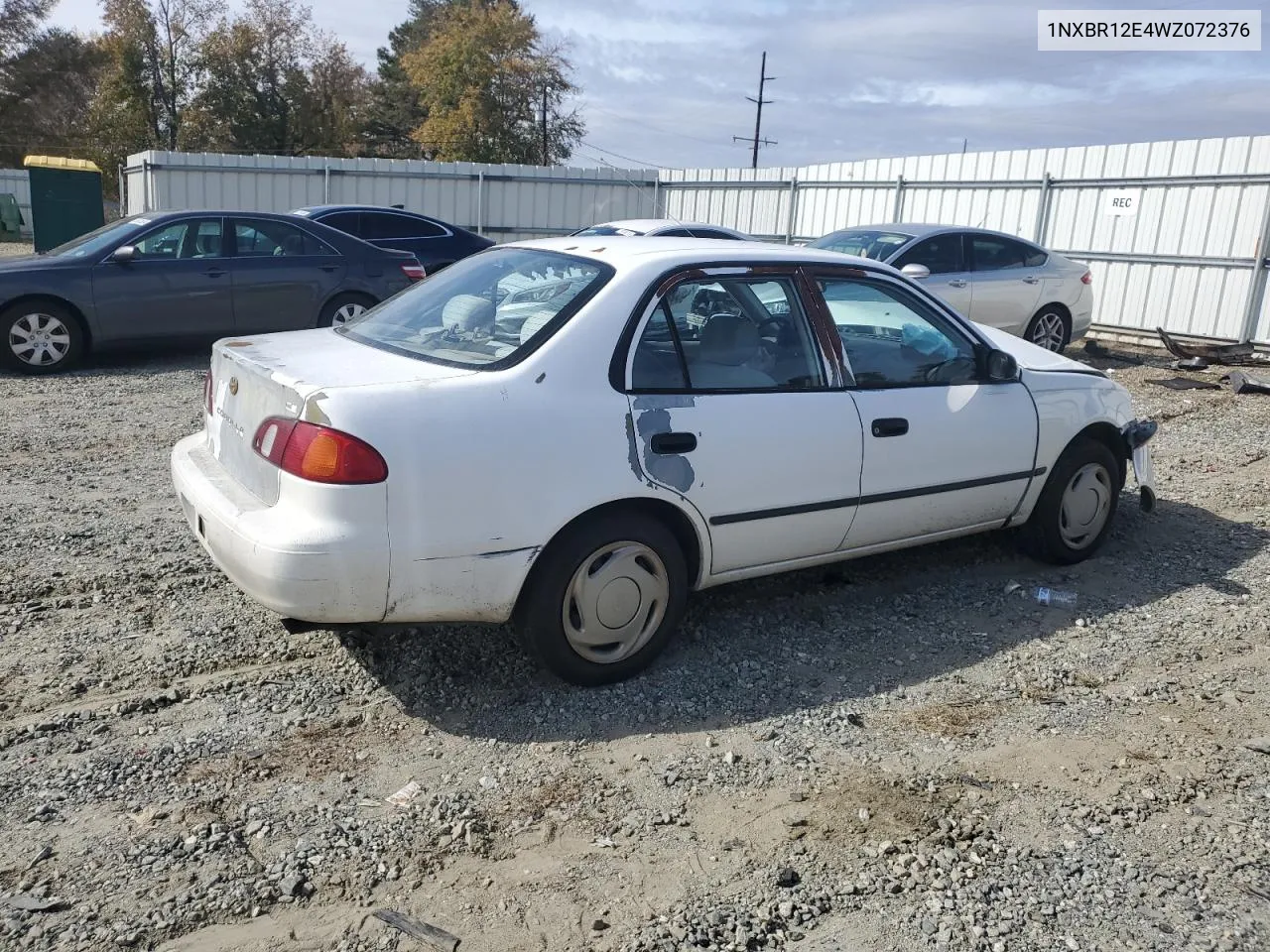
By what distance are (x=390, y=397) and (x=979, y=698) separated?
2404 mm

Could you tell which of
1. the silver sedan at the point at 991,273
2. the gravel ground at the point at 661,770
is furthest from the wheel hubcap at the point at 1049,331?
the gravel ground at the point at 661,770

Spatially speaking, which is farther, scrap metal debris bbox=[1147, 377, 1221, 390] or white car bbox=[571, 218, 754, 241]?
white car bbox=[571, 218, 754, 241]

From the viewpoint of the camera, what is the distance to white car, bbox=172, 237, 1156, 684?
3.31 metres

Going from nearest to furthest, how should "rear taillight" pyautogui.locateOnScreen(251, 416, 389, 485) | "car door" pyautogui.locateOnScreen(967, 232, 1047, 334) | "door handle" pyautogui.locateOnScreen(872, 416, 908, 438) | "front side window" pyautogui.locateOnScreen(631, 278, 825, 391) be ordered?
"rear taillight" pyautogui.locateOnScreen(251, 416, 389, 485) < "front side window" pyautogui.locateOnScreen(631, 278, 825, 391) < "door handle" pyautogui.locateOnScreen(872, 416, 908, 438) < "car door" pyautogui.locateOnScreen(967, 232, 1047, 334)

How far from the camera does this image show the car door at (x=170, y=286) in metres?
9.35

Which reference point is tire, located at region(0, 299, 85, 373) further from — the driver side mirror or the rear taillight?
the driver side mirror

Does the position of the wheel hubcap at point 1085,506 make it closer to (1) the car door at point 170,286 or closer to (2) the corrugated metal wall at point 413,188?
(1) the car door at point 170,286

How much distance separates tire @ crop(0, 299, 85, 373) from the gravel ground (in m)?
4.73

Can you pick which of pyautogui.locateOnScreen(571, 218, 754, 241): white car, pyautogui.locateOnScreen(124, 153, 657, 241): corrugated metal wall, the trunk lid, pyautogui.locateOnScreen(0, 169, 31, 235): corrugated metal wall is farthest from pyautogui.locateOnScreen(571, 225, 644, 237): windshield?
pyautogui.locateOnScreen(0, 169, 31, 235): corrugated metal wall

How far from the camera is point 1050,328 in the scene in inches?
475

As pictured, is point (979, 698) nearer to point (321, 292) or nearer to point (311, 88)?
point (321, 292)

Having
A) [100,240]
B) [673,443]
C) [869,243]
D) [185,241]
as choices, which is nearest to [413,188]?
[185,241]

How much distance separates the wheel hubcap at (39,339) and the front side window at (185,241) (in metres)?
0.94

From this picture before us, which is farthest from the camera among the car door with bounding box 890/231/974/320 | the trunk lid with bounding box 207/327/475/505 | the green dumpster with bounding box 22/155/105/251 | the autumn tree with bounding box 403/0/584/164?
the autumn tree with bounding box 403/0/584/164
